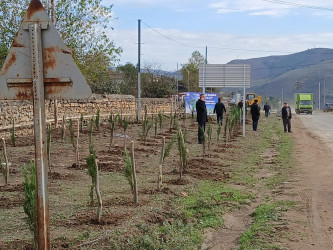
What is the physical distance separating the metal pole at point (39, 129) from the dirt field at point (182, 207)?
982 mm

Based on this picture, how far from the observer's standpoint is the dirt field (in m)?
5.92

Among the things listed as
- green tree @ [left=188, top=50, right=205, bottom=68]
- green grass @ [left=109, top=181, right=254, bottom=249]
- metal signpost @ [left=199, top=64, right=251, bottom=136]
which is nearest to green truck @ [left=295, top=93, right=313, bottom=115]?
green tree @ [left=188, top=50, right=205, bottom=68]

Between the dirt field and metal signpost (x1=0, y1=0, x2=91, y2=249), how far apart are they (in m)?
1.20

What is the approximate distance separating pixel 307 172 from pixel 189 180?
3.43 metres

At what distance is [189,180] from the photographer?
33.5 feet

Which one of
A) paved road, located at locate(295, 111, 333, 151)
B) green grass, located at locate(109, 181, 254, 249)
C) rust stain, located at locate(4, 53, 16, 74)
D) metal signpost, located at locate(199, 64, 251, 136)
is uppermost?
metal signpost, located at locate(199, 64, 251, 136)

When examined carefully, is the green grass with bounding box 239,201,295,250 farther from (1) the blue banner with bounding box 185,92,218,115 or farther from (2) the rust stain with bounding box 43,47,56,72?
(1) the blue banner with bounding box 185,92,218,115

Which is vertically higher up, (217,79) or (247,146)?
(217,79)

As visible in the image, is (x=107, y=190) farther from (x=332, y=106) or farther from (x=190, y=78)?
(x=332, y=106)

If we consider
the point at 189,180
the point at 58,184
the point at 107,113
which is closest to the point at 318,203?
the point at 189,180

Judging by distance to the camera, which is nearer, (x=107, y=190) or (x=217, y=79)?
(x=107, y=190)

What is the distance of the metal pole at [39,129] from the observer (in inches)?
170

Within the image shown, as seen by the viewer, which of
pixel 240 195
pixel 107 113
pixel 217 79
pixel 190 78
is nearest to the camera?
pixel 240 195

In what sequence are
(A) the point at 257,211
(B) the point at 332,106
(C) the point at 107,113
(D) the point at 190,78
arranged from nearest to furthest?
1. (A) the point at 257,211
2. (C) the point at 107,113
3. (D) the point at 190,78
4. (B) the point at 332,106
